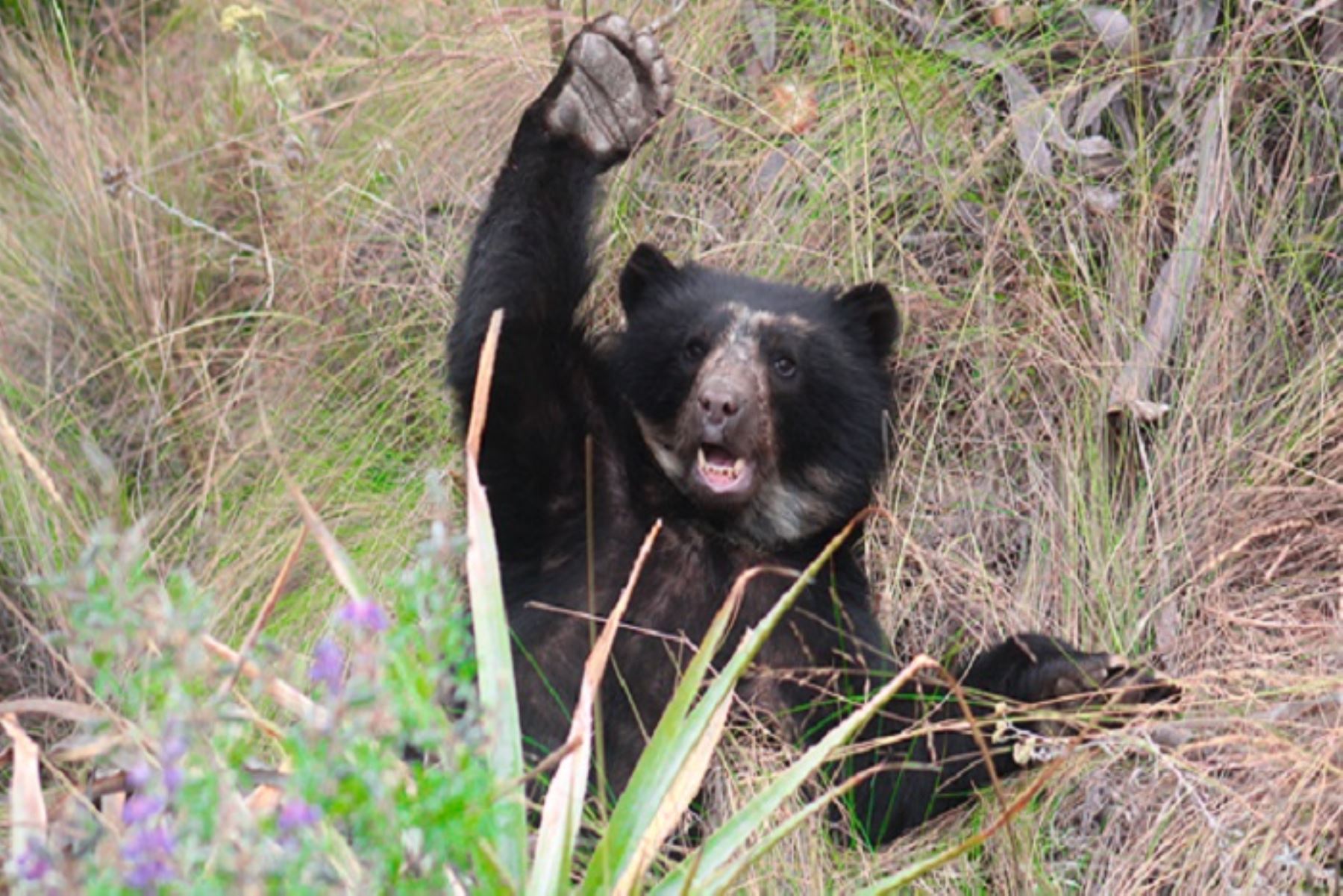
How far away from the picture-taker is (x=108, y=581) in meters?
2.62

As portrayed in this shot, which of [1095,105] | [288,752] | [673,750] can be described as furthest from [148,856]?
[1095,105]

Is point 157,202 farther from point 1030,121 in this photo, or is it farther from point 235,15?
point 1030,121

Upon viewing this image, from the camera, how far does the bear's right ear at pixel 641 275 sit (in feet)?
17.1

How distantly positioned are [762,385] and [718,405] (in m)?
0.26

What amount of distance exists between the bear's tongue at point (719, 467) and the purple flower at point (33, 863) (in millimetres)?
2485

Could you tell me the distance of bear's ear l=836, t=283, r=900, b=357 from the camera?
5219mm

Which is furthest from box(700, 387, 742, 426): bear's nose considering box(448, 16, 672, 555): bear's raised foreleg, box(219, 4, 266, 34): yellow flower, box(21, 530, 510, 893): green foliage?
box(219, 4, 266, 34): yellow flower

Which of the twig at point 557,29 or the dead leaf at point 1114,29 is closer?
the dead leaf at point 1114,29

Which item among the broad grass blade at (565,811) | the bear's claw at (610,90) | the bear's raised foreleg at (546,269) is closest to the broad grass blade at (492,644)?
the broad grass blade at (565,811)

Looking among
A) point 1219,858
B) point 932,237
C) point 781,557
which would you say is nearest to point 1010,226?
point 932,237

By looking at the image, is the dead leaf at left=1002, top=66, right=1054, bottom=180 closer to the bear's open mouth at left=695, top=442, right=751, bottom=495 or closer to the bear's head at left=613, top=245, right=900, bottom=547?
the bear's head at left=613, top=245, right=900, bottom=547

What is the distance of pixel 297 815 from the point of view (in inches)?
96.6

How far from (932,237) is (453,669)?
7.55 ft

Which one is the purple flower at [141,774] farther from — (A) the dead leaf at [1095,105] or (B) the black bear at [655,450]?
(A) the dead leaf at [1095,105]
